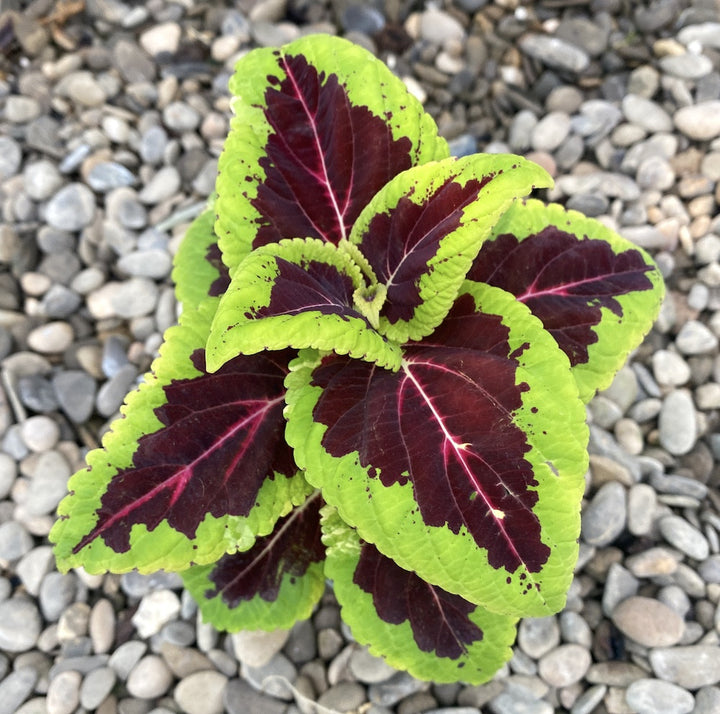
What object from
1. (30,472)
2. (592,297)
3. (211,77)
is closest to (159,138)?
(211,77)

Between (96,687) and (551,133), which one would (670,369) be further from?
(96,687)

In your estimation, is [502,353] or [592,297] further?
[592,297]

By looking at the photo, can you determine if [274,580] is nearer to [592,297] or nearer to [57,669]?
[57,669]

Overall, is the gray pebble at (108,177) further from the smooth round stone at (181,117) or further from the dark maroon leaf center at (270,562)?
the dark maroon leaf center at (270,562)

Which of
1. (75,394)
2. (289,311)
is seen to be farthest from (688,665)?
(75,394)

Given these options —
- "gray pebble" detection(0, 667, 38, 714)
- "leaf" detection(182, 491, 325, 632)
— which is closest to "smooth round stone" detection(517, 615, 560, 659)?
"leaf" detection(182, 491, 325, 632)

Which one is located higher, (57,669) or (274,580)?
(274,580)
